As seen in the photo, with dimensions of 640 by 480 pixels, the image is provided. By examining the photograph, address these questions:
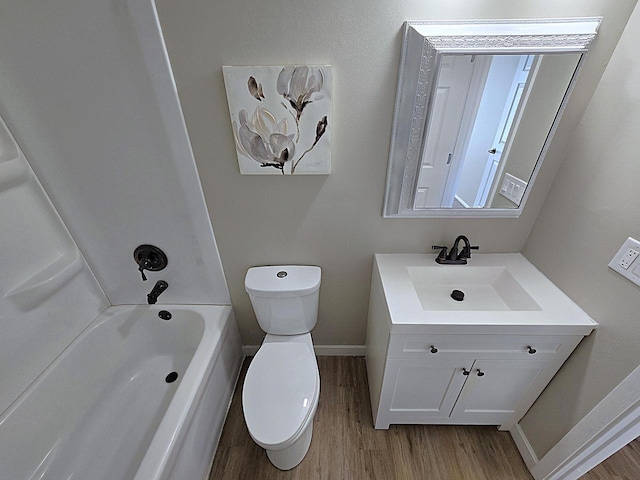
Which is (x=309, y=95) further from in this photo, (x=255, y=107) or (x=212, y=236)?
(x=212, y=236)

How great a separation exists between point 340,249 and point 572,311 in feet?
3.15

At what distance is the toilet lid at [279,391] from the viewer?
1.03 meters

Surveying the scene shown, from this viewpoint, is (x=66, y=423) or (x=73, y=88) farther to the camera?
(x=66, y=423)

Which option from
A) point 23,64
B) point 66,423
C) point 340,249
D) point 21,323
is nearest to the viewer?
point 23,64

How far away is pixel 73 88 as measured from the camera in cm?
100

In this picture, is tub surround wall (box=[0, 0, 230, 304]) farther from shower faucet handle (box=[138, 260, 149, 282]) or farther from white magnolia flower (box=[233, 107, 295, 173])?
white magnolia flower (box=[233, 107, 295, 173])

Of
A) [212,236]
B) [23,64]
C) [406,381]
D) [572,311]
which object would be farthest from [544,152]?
[23,64]

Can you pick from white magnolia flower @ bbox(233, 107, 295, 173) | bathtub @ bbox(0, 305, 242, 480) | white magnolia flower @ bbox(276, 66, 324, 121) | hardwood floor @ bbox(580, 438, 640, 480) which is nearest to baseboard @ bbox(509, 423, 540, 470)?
hardwood floor @ bbox(580, 438, 640, 480)

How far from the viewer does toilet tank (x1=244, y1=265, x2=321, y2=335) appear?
1289 mm

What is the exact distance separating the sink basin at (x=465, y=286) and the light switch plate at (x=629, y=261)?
1.23 feet

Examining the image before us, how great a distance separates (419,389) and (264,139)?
1.28m

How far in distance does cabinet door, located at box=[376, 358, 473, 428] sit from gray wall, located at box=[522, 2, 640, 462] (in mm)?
385

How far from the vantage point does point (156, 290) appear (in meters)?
1.40

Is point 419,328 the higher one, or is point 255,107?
point 255,107
